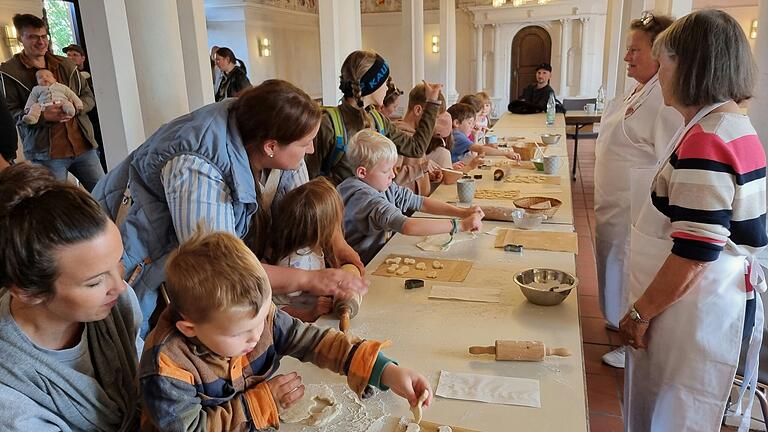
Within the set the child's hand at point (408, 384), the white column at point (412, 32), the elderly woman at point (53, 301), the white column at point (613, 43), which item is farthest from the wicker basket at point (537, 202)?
the white column at point (613, 43)

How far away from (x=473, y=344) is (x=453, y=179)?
2.07 meters

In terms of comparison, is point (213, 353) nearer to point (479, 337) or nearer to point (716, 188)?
point (479, 337)

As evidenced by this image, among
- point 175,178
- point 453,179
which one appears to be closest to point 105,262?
point 175,178

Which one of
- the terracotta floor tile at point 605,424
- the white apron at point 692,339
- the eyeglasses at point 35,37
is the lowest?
the terracotta floor tile at point 605,424

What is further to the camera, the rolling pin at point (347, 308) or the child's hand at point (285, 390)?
the rolling pin at point (347, 308)

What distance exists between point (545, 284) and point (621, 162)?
0.98 meters

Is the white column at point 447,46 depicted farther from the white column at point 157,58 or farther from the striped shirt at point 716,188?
the striped shirt at point 716,188

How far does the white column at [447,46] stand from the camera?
34.4ft

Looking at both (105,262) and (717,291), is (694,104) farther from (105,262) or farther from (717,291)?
(105,262)

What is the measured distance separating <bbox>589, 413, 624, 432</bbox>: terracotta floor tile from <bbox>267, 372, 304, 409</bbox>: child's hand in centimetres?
164

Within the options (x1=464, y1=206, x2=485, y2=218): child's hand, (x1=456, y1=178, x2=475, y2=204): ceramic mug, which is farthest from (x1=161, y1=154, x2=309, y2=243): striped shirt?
(x1=456, y1=178, x2=475, y2=204): ceramic mug

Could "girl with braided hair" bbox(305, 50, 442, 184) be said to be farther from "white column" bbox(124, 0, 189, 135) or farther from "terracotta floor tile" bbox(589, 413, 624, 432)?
"terracotta floor tile" bbox(589, 413, 624, 432)

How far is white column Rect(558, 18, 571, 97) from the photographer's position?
1342 cm

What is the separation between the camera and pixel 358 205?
221 cm
